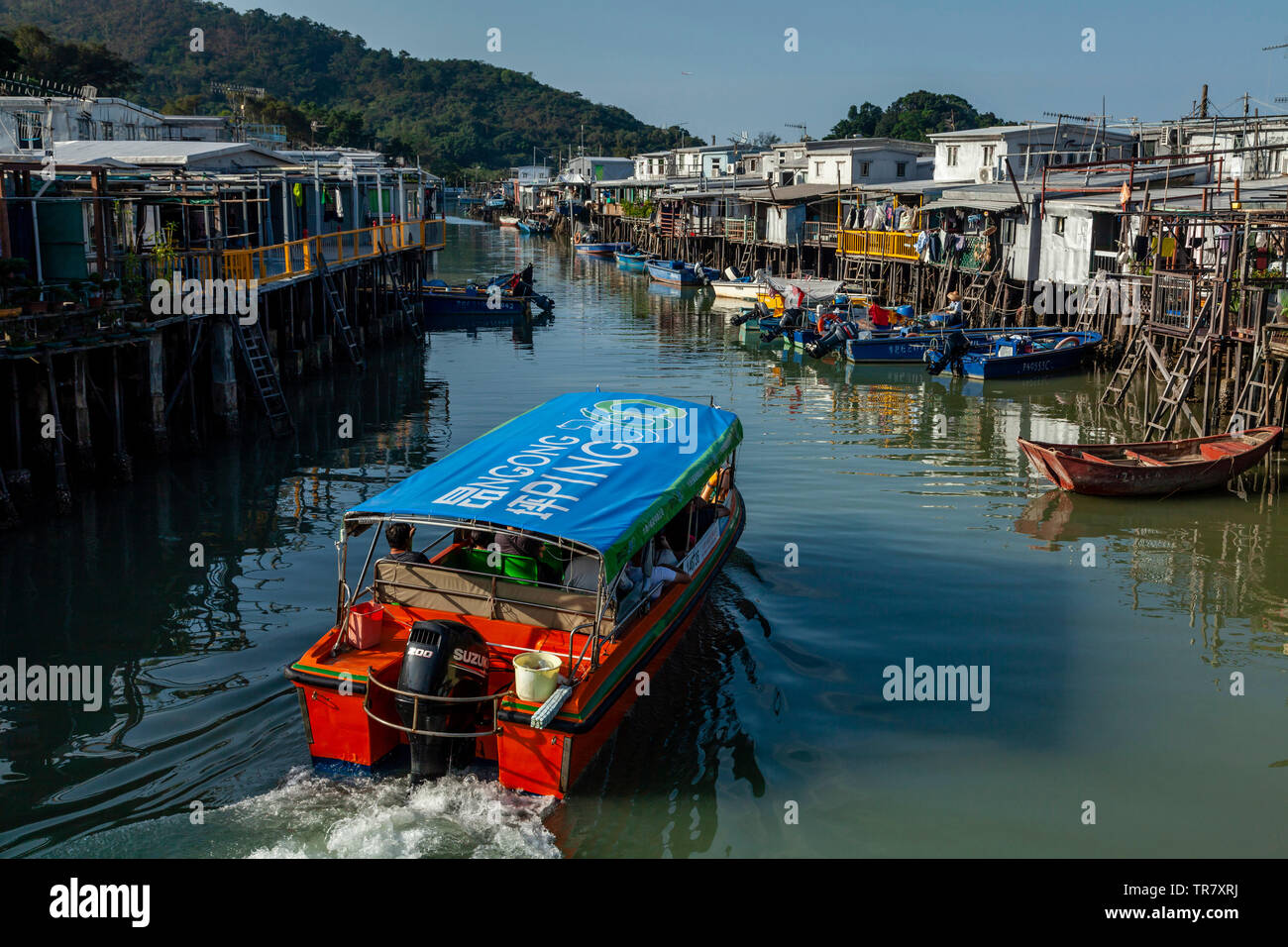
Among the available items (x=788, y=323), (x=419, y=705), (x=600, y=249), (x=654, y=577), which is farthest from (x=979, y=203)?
(x=600, y=249)

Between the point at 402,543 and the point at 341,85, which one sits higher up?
the point at 341,85

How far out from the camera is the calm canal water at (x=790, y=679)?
31.0 feet

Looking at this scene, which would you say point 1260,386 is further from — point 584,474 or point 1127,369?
point 584,474

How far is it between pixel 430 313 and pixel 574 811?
122ft

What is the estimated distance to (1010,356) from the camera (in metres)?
31.3

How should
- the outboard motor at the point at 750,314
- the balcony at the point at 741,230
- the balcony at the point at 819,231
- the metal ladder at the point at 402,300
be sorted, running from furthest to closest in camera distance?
the balcony at the point at 741,230, the balcony at the point at 819,231, the outboard motor at the point at 750,314, the metal ladder at the point at 402,300

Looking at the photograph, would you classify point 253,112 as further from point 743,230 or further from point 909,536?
point 909,536

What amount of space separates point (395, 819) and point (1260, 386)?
18845mm

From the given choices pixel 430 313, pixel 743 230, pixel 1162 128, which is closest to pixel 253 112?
pixel 743 230

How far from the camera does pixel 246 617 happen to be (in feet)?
45.2

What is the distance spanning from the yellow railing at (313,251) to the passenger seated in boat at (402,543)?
13.8 m

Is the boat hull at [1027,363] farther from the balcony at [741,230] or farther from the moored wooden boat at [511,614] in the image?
the balcony at [741,230]

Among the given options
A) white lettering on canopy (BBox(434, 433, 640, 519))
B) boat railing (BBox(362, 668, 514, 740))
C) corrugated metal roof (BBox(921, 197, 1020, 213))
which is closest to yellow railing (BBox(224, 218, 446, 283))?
white lettering on canopy (BBox(434, 433, 640, 519))

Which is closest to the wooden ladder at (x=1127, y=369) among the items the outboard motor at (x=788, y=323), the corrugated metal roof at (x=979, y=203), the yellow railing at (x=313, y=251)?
the corrugated metal roof at (x=979, y=203)
